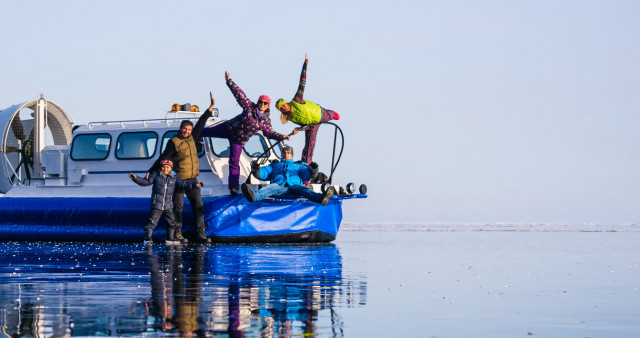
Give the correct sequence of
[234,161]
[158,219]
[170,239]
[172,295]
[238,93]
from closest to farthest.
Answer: [172,295] → [170,239] → [158,219] → [238,93] → [234,161]

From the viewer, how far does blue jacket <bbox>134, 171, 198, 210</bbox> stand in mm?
16516

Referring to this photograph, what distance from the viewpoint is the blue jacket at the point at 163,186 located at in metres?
16.5

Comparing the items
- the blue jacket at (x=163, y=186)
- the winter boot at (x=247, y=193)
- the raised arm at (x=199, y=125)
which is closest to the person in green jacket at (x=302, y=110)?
the raised arm at (x=199, y=125)

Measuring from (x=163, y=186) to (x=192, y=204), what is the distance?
781 mm

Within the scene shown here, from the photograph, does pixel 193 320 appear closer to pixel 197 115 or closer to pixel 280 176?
pixel 280 176

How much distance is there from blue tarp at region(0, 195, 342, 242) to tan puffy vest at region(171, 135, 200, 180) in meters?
0.97

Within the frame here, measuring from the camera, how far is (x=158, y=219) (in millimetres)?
16953

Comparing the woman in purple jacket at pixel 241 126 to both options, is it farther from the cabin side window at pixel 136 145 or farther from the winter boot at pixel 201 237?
the cabin side window at pixel 136 145

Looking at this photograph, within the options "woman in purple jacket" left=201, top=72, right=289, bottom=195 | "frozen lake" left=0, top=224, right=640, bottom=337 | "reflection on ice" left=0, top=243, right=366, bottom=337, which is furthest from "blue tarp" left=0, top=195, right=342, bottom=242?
"reflection on ice" left=0, top=243, right=366, bottom=337

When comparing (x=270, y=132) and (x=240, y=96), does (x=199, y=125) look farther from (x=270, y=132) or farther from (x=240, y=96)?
(x=270, y=132)

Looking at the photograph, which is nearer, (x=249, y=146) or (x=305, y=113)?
(x=305, y=113)

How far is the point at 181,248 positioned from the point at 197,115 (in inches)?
223

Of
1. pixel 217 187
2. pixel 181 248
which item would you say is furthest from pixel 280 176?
pixel 181 248

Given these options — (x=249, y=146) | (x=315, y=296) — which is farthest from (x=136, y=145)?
(x=315, y=296)
